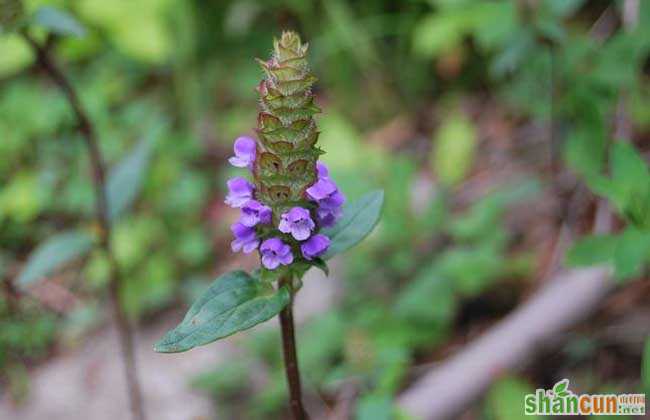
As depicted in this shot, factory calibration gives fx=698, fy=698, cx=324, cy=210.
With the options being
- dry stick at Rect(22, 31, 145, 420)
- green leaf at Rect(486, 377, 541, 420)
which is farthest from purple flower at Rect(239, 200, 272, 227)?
green leaf at Rect(486, 377, 541, 420)

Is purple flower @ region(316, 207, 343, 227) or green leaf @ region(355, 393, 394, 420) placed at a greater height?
purple flower @ region(316, 207, 343, 227)

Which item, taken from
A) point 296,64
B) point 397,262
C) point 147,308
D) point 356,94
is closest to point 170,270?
point 147,308

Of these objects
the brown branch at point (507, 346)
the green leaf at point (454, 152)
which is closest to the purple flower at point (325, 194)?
the brown branch at point (507, 346)

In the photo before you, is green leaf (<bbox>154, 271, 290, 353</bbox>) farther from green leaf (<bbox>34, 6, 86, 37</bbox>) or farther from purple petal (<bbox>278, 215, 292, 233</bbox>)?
green leaf (<bbox>34, 6, 86, 37</bbox>)

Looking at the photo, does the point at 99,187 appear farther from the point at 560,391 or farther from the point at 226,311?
the point at 560,391

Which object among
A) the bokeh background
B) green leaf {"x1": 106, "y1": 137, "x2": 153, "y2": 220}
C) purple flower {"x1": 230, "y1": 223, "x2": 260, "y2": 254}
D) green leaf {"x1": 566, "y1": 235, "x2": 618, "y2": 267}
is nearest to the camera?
purple flower {"x1": 230, "y1": 223, "x2": 260, "y2": 254}

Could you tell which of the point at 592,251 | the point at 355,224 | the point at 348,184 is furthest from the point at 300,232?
the point at 348,184
